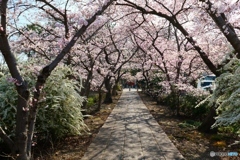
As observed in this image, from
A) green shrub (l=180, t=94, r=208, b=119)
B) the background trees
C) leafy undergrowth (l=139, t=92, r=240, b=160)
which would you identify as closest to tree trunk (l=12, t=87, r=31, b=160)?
the background trees

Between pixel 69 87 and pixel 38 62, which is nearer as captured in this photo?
pixel 69 87

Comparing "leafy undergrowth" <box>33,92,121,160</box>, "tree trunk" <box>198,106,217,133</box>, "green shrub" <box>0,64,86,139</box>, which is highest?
"green shrub" <box>0,64,86,139</box>

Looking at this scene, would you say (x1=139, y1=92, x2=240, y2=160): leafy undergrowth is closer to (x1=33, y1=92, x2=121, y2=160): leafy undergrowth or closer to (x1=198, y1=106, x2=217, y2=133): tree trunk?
(x1=198, y1=106, x2=217, y2=133): tree trunk

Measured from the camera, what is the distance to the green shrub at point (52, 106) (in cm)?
544

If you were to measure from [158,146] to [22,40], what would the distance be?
7.62 meters

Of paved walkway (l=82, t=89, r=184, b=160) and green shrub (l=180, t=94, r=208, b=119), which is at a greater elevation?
green shrub (l=180, t=94, r=208, b=119)

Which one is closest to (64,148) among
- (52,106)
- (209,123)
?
(52,106)

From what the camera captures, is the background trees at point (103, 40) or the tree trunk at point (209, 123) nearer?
the background trees at point (103, 40)

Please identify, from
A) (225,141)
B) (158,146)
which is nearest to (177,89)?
(225,141)

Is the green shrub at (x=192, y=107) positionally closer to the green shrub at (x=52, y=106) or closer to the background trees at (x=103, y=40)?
the background trees at (x=103, y=40)

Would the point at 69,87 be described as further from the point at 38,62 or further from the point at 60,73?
the point at 38,62

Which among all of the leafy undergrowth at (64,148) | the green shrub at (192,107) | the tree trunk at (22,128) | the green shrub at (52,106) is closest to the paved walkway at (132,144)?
the leafy undergrowth at (64,148)

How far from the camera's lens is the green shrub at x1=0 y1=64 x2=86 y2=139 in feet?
17.9

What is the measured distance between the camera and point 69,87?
255 inches
